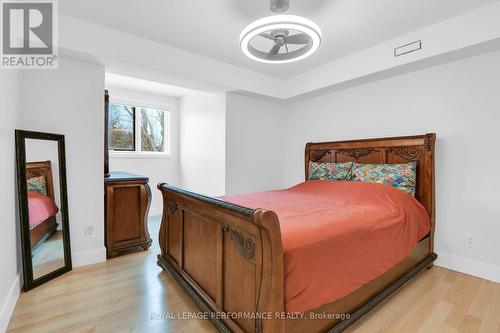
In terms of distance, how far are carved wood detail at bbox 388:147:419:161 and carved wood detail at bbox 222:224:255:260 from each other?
7.65ft

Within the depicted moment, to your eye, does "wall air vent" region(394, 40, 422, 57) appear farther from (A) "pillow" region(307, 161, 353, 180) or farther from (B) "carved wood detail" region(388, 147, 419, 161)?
(A) "pillow" region(307, 161, 353, 180)

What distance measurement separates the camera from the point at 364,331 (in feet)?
5.30

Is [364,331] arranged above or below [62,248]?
below

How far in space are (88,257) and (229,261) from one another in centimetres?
196

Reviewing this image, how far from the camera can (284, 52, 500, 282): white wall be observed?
233 cm

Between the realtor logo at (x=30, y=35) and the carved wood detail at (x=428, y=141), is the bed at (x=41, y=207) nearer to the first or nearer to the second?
the realtor logo at (x=30, y=35)

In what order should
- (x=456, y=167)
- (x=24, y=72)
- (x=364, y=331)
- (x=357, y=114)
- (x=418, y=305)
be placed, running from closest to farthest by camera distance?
(x=364, y=331), (x=418, y=305), (x=24, y=72), (x=456, y=167), (x=357, y=114)

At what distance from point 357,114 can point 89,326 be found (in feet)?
11.7

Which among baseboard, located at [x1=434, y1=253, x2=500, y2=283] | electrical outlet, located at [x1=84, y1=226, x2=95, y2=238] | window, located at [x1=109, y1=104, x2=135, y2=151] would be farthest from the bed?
baseboard, located at [x1=434, y1=253, x2=500, y2=283]

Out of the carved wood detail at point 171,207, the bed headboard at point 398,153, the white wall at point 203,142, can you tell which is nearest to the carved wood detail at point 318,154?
the bed headboard at point 398,153

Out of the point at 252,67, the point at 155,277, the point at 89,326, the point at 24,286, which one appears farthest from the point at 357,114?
the point at 24,286

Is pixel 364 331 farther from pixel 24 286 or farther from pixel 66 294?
pixel 24 286

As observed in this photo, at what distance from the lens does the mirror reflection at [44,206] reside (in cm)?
213

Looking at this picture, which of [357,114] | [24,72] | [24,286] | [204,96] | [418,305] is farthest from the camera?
[204,96]
